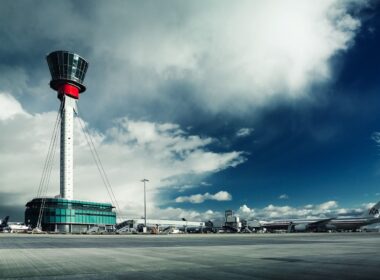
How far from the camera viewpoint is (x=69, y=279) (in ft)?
44.3

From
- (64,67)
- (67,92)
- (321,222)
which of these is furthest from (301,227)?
(64,67)

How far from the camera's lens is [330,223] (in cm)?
13588

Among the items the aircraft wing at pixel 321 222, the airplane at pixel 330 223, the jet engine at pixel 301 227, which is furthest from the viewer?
the jet engine at pixel 301 227

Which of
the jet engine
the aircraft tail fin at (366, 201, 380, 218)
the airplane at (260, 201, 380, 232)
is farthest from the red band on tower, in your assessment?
the aircraft tail fin at (366, 201, 380, 218)

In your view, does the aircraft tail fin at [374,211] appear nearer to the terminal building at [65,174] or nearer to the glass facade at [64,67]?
the terminal building at [65,174]

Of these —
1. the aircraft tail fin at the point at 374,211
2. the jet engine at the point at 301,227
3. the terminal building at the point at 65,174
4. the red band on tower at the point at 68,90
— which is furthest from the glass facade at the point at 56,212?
the aircraft tail fin at the point at 374,211

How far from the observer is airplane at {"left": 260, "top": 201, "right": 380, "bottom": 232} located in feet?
427

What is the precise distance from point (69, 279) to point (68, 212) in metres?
177

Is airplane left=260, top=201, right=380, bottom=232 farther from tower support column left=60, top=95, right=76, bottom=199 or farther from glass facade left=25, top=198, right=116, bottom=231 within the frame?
tower support column left=60, top=95, right=76, bottom=199

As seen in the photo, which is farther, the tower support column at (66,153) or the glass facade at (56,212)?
the glass facade at (56,212)

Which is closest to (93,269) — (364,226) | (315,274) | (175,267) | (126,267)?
(126,267)

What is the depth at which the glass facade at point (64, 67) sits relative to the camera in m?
183

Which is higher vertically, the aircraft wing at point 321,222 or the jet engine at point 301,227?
the aircraft wing at point 321,222

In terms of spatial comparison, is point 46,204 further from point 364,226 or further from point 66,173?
point 364,226
